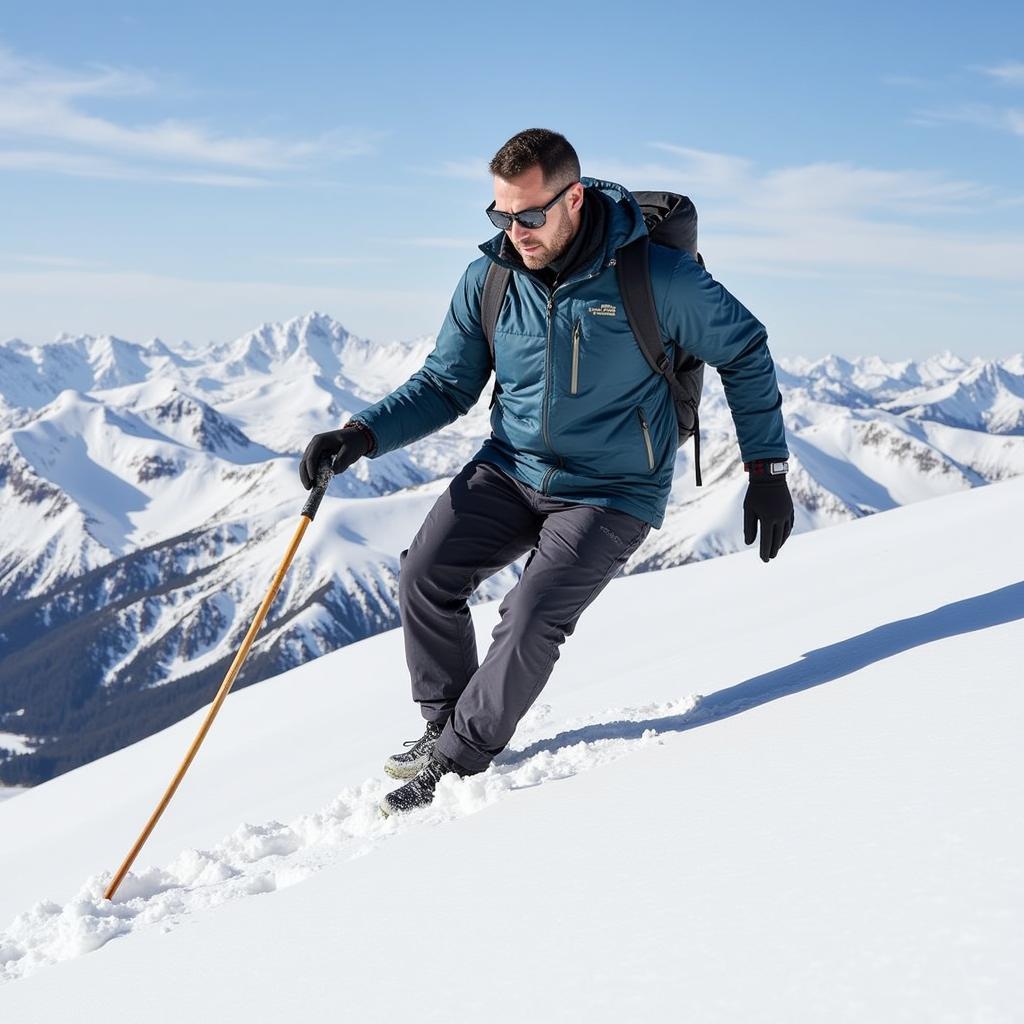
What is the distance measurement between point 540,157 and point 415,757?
3.27 meters

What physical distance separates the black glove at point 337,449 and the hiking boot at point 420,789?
170 centimetres

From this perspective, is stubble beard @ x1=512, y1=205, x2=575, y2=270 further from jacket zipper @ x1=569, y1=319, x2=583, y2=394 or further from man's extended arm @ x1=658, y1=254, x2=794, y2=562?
man's extended arm @ x1=658, y1=254, x2=794, y2=562

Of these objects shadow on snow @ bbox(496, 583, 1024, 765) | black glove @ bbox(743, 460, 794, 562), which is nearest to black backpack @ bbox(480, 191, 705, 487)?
black glove @ bbox(743, 460, 794, 562)

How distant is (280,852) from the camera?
201 inches

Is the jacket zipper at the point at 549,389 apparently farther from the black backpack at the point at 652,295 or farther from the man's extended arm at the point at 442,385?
the man's extended arm at the point at 442,385

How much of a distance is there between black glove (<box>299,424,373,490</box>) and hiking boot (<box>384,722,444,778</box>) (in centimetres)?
156

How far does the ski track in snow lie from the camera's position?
4.12 metres

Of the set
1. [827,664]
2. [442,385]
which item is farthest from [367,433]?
[827,664]

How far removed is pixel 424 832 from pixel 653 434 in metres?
2.41

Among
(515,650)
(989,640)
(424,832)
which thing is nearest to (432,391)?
(515,650)

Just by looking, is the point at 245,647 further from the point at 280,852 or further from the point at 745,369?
the point at 745,369

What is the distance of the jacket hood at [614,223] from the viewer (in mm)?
4924

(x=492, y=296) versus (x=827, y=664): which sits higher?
(x=492, y=296)

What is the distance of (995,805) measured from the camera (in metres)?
2.66
